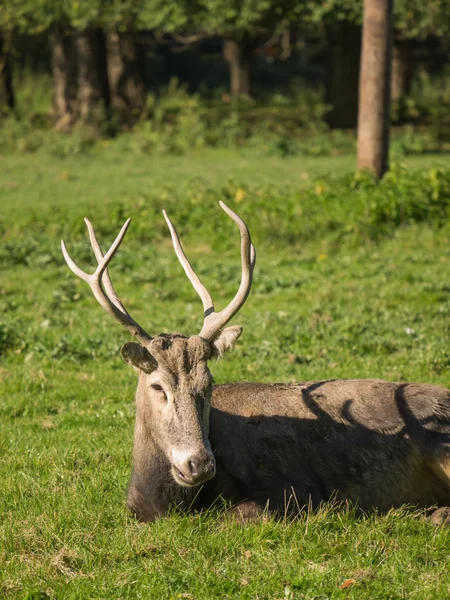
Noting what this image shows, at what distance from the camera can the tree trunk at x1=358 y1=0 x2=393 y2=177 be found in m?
16.2

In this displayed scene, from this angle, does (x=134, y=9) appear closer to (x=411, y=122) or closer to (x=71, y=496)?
(x=411, y=122)

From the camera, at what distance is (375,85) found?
1647 centimetres

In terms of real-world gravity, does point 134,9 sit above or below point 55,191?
above

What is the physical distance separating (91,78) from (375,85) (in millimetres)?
15092

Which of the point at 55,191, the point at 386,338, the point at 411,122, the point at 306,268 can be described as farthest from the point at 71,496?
the point at 411,122

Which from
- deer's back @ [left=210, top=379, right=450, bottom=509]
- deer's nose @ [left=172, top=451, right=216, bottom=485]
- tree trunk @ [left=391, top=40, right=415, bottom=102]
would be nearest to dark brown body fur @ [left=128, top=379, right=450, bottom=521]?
deer's back @ [left=210, top=379, right=450, bottom=509]

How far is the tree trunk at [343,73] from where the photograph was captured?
1126 inches

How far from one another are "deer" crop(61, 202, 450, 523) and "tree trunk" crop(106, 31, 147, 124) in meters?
25.7

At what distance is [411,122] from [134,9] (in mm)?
10411

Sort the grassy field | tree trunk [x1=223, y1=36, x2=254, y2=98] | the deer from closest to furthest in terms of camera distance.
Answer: the grassy field, the deer, tree trunk [x1=223, y1=36, x2=254, y2=98]

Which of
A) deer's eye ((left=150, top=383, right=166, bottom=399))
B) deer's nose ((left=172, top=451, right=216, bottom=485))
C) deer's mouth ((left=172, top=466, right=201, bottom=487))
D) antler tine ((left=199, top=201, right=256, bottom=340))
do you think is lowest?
deer's mouth ((left=172, top=466, right=201, bottom=487))

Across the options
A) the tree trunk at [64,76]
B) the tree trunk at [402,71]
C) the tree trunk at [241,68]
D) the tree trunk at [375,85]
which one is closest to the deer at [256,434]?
the tree trunk at [375,85]

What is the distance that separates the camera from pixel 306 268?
12.9 m

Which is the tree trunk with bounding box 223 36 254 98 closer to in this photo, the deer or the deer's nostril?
the deer
